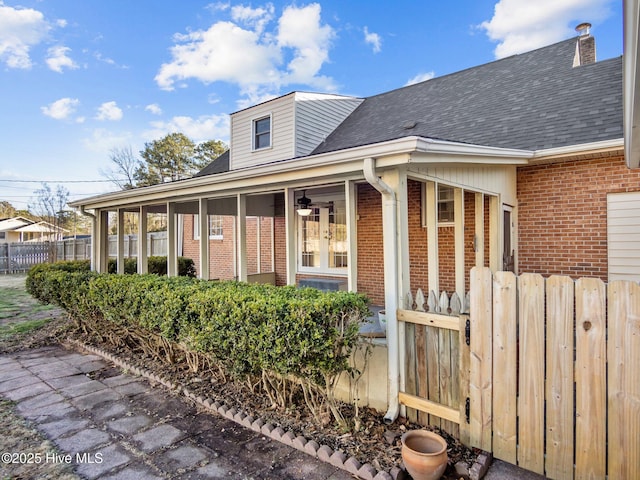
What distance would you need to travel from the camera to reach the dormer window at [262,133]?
395 inches

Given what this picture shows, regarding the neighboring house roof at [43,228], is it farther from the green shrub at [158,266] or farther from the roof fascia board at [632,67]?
the roof fascia board at [632,67]

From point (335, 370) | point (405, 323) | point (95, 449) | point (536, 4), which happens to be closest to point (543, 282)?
point (405, 323)

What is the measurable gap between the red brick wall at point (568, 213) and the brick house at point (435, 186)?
0.02 m

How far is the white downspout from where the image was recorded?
3244mm

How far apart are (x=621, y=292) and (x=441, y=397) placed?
5.22ft

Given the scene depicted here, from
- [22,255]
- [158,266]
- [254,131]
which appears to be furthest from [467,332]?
[22,255]

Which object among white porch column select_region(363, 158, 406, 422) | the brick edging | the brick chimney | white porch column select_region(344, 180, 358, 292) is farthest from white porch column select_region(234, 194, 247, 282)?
the brick chimney

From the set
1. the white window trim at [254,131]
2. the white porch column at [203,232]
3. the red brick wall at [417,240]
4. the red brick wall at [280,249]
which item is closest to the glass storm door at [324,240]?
the red brick wall at [280,249]

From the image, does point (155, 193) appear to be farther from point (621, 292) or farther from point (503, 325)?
point (621, 292)

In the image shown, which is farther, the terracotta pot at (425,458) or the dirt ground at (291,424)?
the dirt ground at (291,424)

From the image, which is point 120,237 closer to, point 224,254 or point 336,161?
point 224,254

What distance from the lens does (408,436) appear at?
2670mm

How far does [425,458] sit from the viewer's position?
2398 mm

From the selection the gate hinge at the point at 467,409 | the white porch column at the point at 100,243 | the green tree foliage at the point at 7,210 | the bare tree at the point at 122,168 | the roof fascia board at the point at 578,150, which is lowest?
the gate hinge at the point at 467,409
